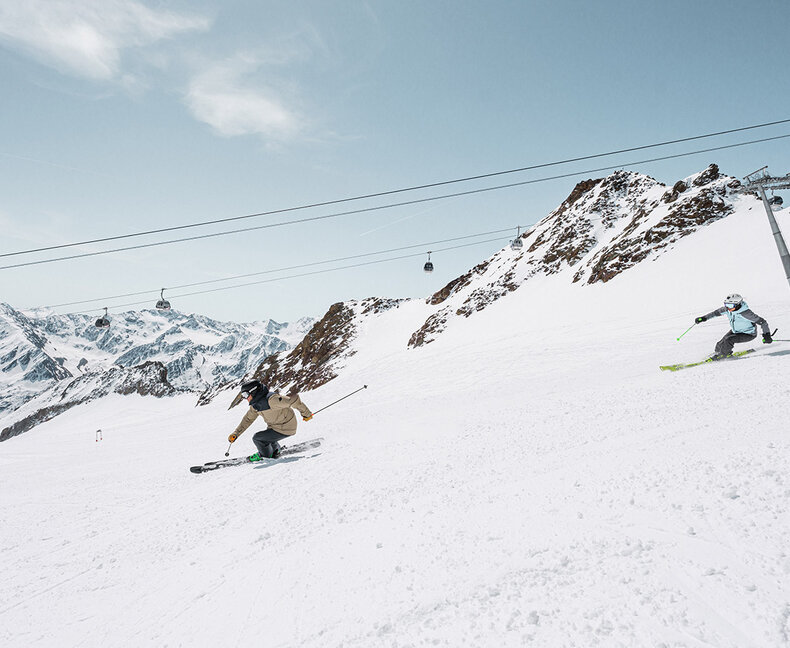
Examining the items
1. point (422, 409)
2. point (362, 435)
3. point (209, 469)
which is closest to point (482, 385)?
point (422, 409)

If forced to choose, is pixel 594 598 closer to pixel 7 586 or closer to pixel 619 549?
pixel 619 549

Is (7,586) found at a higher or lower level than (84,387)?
lower

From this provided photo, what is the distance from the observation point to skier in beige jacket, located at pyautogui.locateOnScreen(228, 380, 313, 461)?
9.06 metres

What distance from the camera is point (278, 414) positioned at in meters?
9.27

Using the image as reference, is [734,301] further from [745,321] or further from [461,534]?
[461,534]

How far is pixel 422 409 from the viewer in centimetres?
1162

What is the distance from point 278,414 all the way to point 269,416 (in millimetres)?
217

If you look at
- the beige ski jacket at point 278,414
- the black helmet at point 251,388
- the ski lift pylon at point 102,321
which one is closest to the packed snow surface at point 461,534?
the beige ski jacket at point 278,414

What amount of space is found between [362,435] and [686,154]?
20728 millimetres

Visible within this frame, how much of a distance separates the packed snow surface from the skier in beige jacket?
703 mm

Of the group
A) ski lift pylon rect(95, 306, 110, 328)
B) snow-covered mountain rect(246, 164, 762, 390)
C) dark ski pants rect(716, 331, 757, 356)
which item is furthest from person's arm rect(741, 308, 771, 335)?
ski lift pylon rect(95, 306, 110, 328)

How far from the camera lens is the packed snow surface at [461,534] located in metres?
2.79

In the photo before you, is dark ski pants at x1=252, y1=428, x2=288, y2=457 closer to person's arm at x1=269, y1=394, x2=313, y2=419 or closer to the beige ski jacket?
the beige ski jacket

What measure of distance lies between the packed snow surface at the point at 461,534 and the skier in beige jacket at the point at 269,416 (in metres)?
0.70
